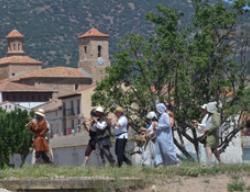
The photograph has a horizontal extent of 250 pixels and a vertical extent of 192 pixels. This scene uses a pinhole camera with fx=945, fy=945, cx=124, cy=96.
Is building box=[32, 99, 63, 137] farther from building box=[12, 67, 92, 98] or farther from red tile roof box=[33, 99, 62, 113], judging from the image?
building box=[12, 67, 92, 98]

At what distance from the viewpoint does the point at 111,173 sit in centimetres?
1529

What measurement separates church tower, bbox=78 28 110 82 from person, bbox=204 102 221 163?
165 metres

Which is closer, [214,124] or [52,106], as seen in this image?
[214,124]

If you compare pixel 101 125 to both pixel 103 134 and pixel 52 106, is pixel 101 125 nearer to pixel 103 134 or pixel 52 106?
pixel 103 134

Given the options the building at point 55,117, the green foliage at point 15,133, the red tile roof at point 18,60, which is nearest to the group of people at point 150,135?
the green foliage at point 15,133

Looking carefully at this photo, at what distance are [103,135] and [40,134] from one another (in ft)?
4.39

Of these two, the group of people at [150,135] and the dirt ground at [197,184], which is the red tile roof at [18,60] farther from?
the dirt ground at [197,184]

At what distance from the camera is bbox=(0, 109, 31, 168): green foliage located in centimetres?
6372

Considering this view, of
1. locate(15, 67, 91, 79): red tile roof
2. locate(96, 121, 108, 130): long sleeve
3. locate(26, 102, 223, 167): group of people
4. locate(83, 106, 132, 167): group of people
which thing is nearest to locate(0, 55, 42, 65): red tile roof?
locate(15, 67, 91, 79): red tile roof

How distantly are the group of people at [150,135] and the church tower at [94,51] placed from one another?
16294 centimetres

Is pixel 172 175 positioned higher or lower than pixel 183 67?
lower

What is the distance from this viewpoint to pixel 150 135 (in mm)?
18750

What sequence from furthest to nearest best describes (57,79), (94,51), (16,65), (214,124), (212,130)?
1. (16,65)
2. (94,51)
3. (57,79)
4. (212,130)
5. (214,124)

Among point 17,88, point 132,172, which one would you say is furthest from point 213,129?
point 17,88
